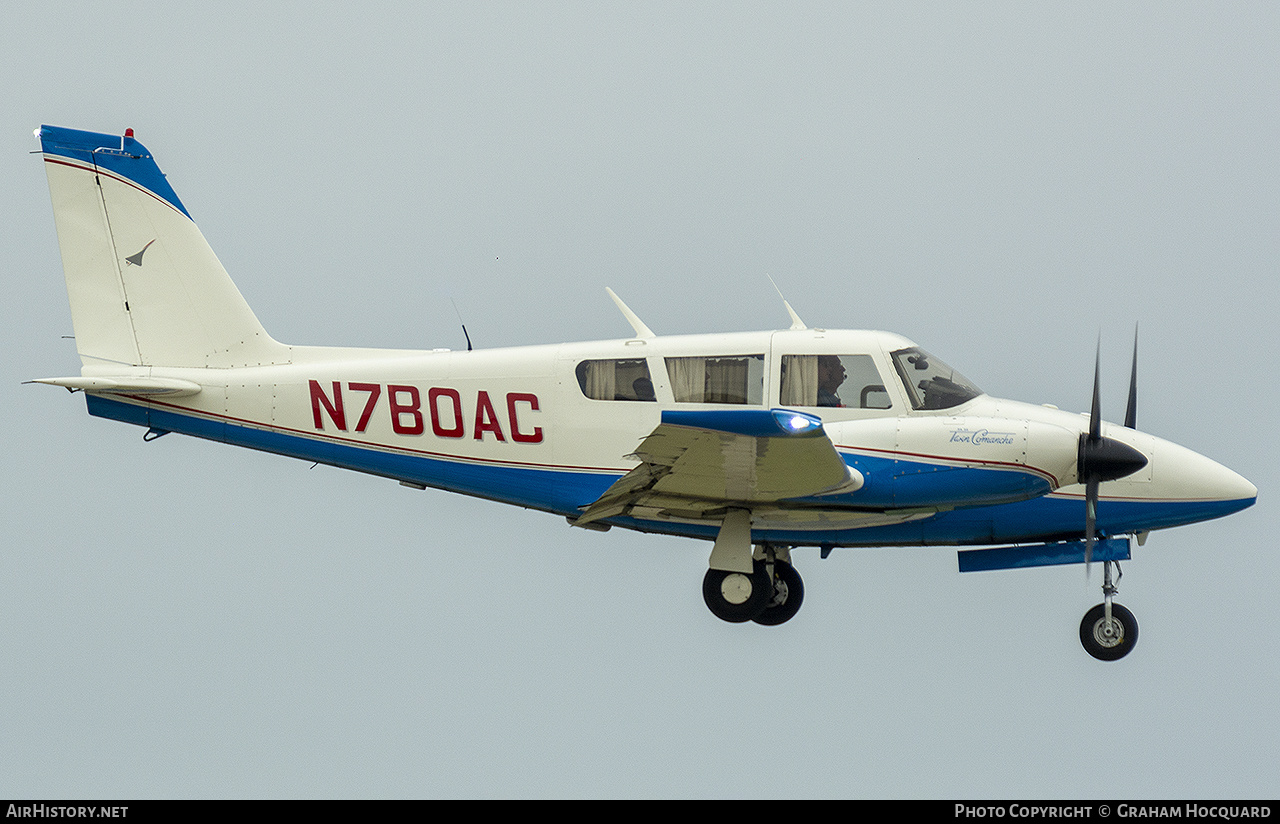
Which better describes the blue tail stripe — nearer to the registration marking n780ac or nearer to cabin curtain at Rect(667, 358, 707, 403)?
the registration marking n780ac

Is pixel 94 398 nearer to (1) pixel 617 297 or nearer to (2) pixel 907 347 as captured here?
(1) pixel 617 297

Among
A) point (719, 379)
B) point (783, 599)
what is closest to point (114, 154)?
point (719, 379)

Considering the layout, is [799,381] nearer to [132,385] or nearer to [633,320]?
[633,320]

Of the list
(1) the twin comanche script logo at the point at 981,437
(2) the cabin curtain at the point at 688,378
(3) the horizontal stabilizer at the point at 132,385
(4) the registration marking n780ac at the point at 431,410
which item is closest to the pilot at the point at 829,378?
(2) the cabin curtain at the point at 688,378

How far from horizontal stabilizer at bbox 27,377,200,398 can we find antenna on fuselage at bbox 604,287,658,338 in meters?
5.00

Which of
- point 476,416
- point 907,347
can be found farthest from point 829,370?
point 476,416

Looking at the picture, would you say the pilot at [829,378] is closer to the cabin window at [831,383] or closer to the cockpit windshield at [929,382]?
the cabin window at [831,383]

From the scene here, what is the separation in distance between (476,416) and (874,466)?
179 inches

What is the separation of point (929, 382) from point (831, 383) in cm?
112

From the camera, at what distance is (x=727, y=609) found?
583 inches

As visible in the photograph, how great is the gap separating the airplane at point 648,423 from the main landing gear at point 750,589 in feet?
0.08

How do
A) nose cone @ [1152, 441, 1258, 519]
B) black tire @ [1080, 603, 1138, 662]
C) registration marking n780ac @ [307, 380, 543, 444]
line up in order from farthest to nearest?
1. registration marking n780ac @ [307, 380, 543, 444]
2. black tire @ [1080, 603, 1138, 662]
3. nose cone @ [1152, 441, 1258, 519]

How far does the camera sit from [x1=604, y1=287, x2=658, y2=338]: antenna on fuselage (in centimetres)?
1536

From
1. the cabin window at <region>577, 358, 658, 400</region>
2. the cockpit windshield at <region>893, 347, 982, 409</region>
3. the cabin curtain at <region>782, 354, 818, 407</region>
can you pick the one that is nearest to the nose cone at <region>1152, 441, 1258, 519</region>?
the cockpit windshield at <region>893, 347, 982, 409</region>
